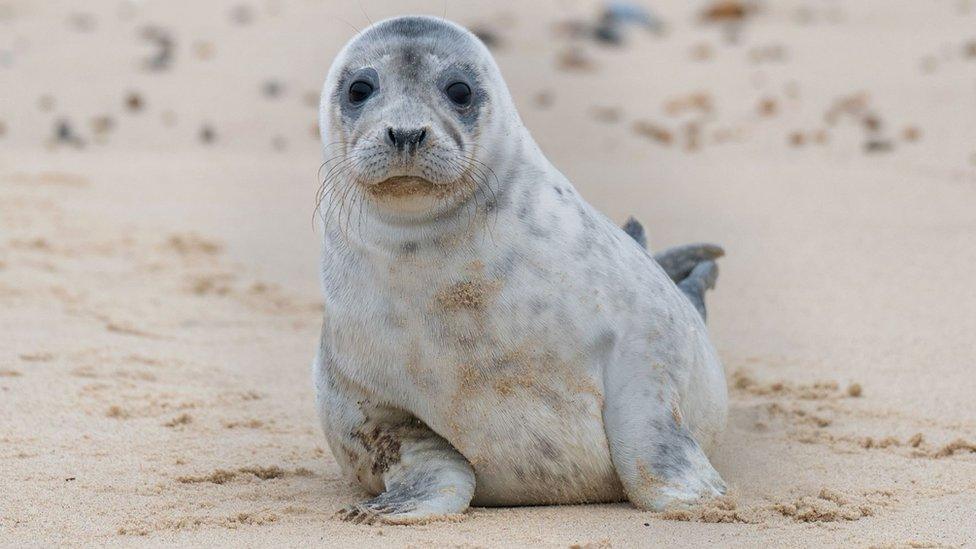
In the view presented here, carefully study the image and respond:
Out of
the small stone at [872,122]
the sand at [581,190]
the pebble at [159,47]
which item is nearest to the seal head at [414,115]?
the sand at [581,190]

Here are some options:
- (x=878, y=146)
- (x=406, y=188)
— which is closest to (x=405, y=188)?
(x=406, y=188)

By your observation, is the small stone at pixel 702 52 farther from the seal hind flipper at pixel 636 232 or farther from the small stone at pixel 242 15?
the seal hind flipper at pixel 636 232

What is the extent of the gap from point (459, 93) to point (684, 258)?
1.51 meters

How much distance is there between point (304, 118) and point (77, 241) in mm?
3010

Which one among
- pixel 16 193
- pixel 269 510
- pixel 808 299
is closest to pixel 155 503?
pixel 269 510

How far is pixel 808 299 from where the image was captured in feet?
18.9

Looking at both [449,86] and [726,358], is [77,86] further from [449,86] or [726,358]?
[449,86]

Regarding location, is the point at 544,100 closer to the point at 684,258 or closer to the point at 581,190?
the point at 581,190

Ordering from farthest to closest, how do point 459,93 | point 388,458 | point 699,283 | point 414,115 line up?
point 699,283
point 388,458
point 459,93
point 414,115

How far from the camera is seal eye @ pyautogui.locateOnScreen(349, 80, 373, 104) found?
3.34 meters

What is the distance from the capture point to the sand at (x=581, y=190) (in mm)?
3391

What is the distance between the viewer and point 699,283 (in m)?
4.48

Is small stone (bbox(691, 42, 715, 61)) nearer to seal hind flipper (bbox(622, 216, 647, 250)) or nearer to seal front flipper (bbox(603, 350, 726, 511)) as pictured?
seal hind flipper (bbox(622, 216, 647, 250))

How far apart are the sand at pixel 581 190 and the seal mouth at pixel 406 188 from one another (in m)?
0.70
